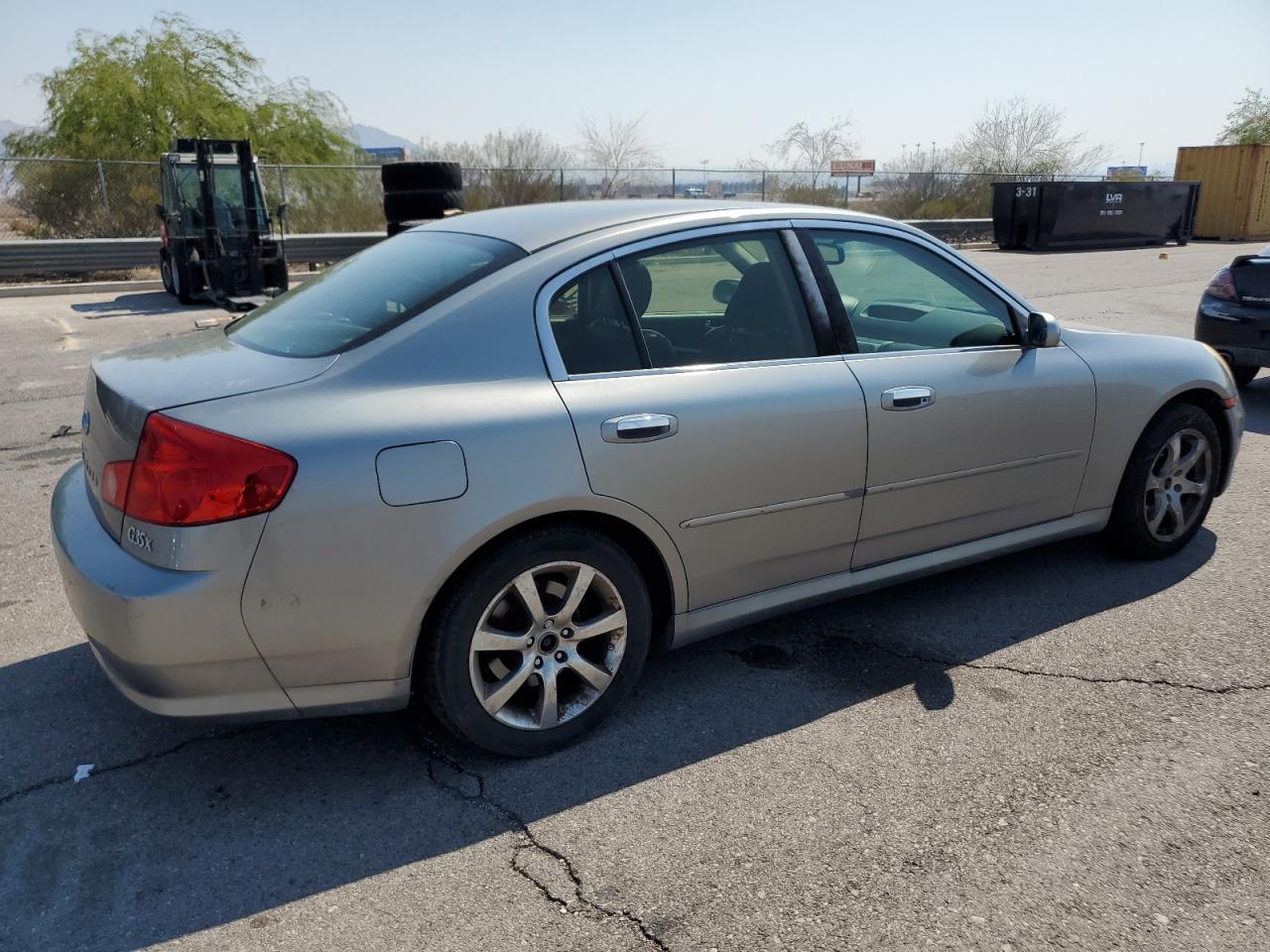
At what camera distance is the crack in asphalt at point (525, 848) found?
2.47 metres

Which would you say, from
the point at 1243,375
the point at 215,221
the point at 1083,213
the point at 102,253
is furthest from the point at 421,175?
the point at 1083,213

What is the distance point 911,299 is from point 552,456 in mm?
1985

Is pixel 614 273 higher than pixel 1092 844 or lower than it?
higher

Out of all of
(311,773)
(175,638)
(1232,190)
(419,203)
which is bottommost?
(311,773)

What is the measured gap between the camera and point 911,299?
418 cm

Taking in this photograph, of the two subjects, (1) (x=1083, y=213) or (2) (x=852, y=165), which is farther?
(2) (x=852, y=165)

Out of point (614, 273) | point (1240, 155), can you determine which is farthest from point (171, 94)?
point (1240, 155)

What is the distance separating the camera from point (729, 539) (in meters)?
3.35

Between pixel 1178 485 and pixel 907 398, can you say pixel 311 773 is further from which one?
pixel 1178 485

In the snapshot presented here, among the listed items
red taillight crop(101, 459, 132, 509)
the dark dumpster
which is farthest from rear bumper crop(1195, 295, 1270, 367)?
the dark dumpster

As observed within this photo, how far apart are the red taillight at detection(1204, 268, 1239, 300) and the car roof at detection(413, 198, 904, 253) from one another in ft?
19.1

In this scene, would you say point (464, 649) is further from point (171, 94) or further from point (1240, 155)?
point (1240, 155)

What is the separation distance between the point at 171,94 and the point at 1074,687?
27.6 m

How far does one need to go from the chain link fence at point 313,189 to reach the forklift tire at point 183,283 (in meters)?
5.96
